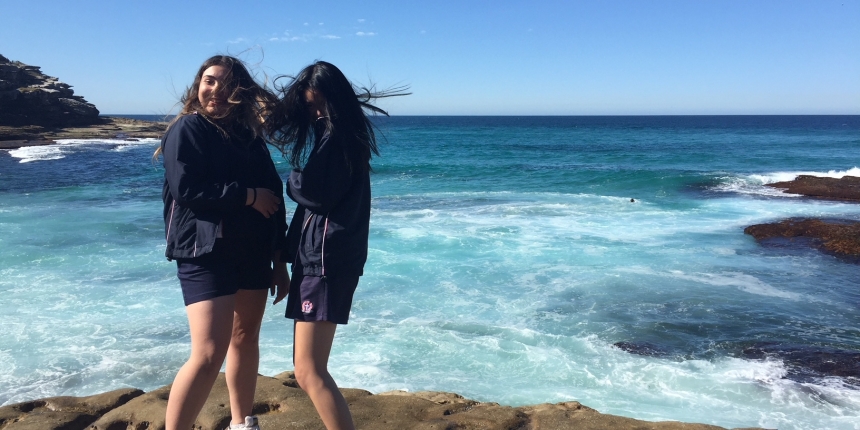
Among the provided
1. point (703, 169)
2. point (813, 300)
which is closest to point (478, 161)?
point (703, 169)

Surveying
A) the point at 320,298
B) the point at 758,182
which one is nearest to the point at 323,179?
the point at 320,298

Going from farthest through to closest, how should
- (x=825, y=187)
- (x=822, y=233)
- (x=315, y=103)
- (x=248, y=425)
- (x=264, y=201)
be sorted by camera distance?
(x=825, y=187) → (x=822, y=233) → (x=248, y=425) → (x=264, y=201) → (x=315, y=103)

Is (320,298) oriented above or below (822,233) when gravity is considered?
above

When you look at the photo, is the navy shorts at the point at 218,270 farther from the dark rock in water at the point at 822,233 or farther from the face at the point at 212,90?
the dark rock in water at the point at 822,233

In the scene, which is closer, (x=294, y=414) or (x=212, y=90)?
(x=212, y=90)

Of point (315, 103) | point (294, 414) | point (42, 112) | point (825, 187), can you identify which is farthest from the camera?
point (42, 112)

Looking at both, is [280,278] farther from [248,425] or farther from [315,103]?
[315,103]

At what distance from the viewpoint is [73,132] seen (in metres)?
47.5

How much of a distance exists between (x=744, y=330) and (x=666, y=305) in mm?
1054

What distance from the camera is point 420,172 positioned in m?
28.4

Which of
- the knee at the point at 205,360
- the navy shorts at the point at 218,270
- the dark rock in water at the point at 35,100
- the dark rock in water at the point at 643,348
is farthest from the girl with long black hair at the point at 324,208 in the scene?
the dark rock in water at the point at 35,100

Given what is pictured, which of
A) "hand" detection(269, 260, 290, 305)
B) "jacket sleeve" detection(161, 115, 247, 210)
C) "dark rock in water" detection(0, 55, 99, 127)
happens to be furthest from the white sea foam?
"dark rock in water" detection(0, 55, 99, 127)

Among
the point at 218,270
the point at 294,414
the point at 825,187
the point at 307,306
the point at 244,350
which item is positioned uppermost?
the point at 218,270

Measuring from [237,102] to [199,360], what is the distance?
1141 mm
